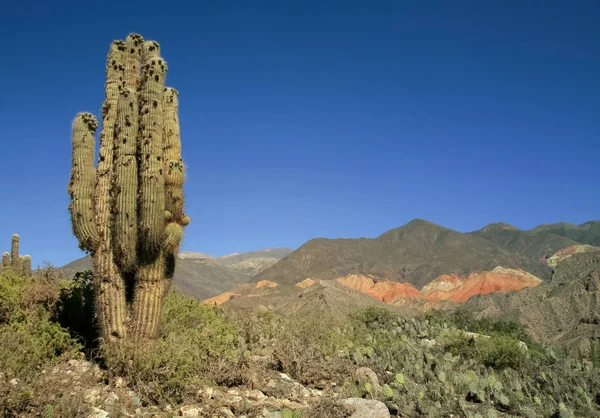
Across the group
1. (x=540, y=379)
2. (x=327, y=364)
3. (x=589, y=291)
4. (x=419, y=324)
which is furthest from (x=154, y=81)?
(x=589, y=291)

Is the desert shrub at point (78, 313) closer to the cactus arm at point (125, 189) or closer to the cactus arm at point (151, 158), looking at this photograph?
the cactus arm at point (125, 189)

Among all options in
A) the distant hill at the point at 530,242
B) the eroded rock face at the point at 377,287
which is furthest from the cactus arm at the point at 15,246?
the distant hill at the point at 530,242

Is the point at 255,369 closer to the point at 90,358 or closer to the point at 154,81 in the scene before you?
the point at 90,358

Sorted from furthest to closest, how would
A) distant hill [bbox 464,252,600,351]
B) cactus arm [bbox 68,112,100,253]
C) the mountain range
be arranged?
the mountain range → distant hill [bbox 464,252,600,351] → cactus arm [bbox 68,112,100,253]

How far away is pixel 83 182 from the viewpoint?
810 centimetres

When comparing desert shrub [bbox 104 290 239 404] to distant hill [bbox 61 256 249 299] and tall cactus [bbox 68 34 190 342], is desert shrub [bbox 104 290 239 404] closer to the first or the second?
tall cactus [bbox 68 34 190 342]

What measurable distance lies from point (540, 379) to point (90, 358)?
845cm

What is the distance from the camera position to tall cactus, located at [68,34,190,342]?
764 cm

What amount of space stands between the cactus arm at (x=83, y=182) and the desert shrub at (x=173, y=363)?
5.72 ft

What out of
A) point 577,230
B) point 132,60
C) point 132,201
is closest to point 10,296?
point 132,201

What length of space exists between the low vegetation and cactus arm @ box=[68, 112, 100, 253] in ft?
5.18

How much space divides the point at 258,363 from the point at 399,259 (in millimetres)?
71206

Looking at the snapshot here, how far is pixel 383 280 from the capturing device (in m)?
57.7

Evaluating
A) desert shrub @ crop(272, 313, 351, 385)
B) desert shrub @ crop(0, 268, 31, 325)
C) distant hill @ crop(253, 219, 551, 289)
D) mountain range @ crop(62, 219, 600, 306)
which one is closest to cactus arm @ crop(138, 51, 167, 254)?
desert shrub @ crop(272, 313, 351, 385)
